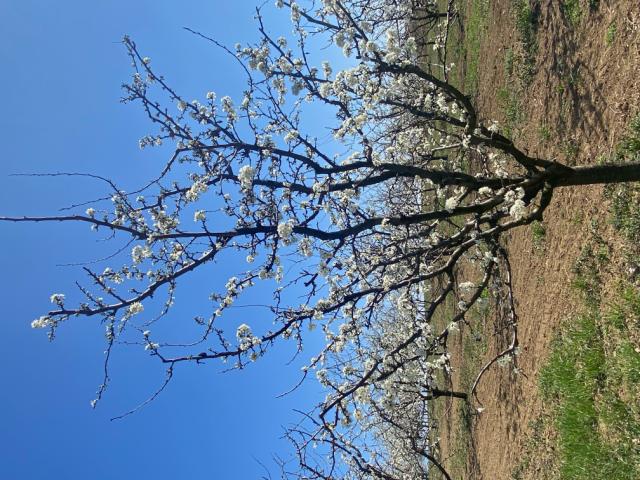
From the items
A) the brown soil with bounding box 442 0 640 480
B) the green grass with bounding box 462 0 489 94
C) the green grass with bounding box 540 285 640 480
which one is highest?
the green grass with bounding box 462 0 489 94

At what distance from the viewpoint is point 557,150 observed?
22.0 feet

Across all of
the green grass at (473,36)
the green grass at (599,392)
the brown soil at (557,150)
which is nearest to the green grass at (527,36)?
the brown soil at (557,150)

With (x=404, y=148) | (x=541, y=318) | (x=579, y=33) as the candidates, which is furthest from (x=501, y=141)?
(x=541, y=318)

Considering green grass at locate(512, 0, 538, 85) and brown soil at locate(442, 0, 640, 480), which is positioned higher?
green grass at locate(512, 0, 538, 85)

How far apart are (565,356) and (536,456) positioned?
4.76ft

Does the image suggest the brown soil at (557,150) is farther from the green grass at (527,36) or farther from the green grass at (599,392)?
the green grass at (599,392)

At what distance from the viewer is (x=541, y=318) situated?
6672 mm

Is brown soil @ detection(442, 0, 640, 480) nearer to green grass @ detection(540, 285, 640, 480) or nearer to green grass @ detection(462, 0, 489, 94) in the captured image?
green grass @ detection(540, 285, 640, 480)

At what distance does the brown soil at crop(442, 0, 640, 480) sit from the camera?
546cm

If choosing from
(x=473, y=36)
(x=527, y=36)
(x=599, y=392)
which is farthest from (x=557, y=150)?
(x=473, y=36)

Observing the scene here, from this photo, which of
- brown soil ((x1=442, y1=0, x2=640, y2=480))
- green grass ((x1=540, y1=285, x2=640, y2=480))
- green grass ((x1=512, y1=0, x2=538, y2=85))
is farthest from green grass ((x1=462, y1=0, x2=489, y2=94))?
green grass ((x1=540, y1=285, x2=640, y2=480))

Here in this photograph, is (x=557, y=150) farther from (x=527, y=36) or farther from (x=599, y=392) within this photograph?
(x=599, y=392)

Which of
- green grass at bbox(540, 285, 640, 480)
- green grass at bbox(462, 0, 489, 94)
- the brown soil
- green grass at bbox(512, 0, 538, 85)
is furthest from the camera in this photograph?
green grass at bbox(462, 0, 489, 94)

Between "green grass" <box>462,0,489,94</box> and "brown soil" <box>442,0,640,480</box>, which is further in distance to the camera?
"green grass" <box>462,0,489,94</box>
